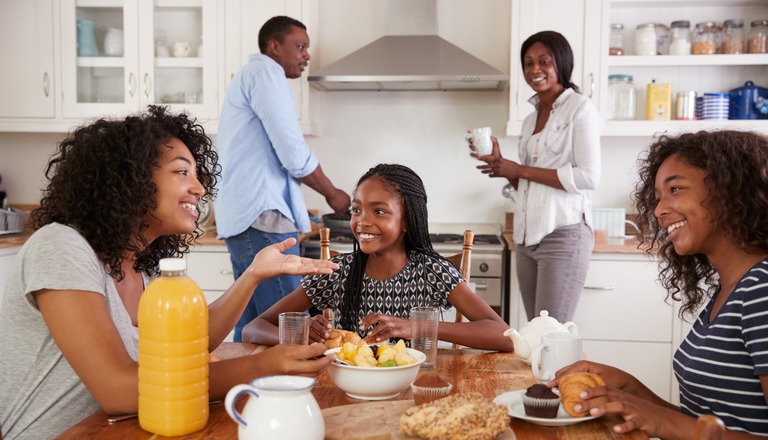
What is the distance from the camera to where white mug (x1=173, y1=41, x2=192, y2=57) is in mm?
3503

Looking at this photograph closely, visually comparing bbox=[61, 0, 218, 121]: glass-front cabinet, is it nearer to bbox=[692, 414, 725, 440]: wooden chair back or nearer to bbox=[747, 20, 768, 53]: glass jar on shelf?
bbox=[747, 20, 768, 53]: glass jar on shelf

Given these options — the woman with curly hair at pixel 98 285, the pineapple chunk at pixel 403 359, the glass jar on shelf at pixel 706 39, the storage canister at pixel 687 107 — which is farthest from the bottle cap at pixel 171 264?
the glass jar on shelf at pixel 706 39

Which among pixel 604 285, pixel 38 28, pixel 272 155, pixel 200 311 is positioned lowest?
pixel 604 285

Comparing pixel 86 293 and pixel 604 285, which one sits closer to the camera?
pixel 86 293

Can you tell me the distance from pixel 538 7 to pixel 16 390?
109 inches

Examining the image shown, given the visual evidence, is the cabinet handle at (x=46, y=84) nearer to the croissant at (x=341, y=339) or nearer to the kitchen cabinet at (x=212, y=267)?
the kitchen cabinet at (x=212, y=267)

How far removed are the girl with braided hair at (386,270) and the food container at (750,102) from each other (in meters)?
2.01

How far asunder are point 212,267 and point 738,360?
242 centimetres

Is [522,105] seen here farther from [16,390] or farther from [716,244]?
[16,390]

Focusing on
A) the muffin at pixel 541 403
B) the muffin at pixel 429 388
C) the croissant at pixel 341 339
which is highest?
the croissant at pixel 341 339

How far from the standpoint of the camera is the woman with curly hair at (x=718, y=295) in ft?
3.65

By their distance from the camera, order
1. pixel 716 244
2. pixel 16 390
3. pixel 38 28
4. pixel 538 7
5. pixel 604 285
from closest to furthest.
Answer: pixel 16 390 < pixel 716 244 < pixel 604 285 < pixel 538 7 < pixel 38 28

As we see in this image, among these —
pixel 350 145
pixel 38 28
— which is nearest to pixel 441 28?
pixel 350 145

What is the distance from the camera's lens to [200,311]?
103cm
